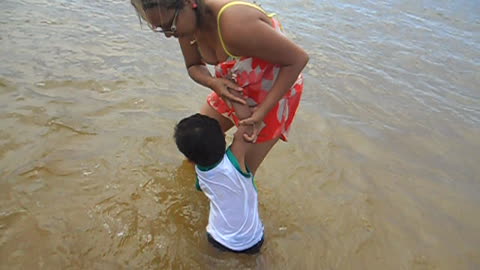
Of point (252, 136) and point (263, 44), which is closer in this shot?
point (263, 44)

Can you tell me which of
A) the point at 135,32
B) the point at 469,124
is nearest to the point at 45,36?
the point at 135,32

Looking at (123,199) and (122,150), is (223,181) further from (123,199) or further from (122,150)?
(122,150)

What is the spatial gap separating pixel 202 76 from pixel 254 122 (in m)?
0.43

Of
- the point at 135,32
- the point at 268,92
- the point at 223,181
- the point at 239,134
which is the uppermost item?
the point at 268,92

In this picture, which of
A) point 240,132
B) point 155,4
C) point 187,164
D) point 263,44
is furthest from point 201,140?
point 187,164

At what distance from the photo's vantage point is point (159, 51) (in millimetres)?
4582

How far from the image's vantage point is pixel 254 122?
1.95 metres

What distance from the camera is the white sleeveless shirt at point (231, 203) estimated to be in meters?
1.95

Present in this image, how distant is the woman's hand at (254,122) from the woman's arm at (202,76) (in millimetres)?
95

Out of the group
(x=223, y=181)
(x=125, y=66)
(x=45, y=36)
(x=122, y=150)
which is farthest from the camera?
(x=45, y=36)

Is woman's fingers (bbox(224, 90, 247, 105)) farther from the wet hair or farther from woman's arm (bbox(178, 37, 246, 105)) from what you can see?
the wet hair

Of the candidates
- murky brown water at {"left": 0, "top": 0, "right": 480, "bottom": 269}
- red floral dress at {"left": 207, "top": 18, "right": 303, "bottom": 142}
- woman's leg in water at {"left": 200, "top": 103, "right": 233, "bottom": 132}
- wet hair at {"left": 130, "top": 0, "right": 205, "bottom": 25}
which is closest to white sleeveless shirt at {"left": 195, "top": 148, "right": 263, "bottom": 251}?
murky brown water at {"left": 0, "top": 0, "right": 480, "bottom": 269}

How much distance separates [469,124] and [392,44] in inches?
83.6

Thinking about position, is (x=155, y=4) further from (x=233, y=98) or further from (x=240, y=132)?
(x=240, y=132)
